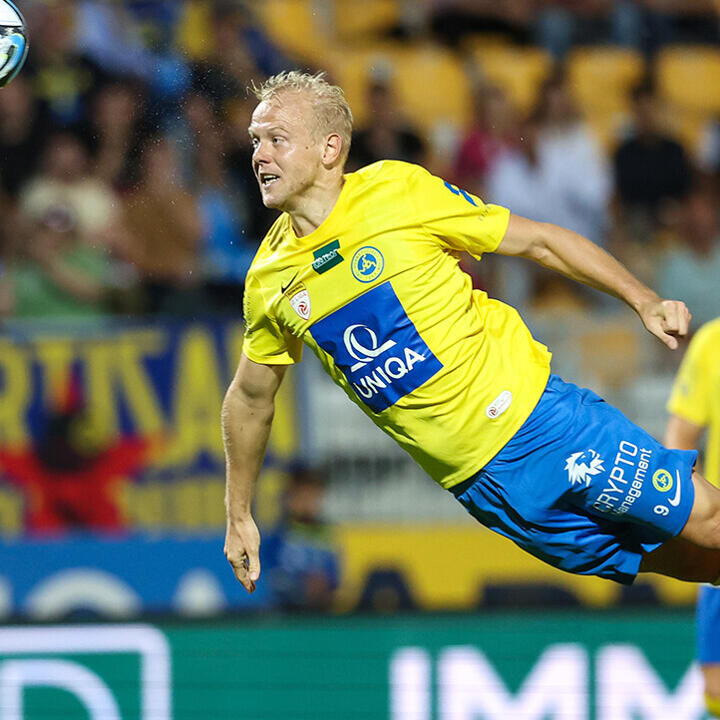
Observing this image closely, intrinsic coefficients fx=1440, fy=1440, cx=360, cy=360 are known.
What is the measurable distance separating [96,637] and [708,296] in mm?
3400

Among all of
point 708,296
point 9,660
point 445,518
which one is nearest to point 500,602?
point 445,518

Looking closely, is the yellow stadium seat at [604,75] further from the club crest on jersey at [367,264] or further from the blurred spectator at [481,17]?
the club crest on jersey at [367,264]

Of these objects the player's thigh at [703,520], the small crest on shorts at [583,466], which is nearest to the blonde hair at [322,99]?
the small crest on shorts at [583,466]

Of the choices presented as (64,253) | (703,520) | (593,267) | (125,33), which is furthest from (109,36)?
(703,520)

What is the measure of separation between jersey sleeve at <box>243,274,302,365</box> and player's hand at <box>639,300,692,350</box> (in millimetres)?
1127

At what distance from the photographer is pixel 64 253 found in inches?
293

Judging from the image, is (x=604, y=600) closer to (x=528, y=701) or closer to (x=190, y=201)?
(x=528, y=701)

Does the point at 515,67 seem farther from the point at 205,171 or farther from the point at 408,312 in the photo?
the point at 408,312

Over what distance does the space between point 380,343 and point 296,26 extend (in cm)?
569

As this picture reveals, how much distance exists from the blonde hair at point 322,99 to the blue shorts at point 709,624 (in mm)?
2579

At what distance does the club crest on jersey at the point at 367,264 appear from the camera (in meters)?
4.24

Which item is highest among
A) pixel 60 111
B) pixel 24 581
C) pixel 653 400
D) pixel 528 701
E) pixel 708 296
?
pixel 60 111

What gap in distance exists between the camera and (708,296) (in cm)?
716

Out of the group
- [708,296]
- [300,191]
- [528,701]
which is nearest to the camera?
[300,191]
